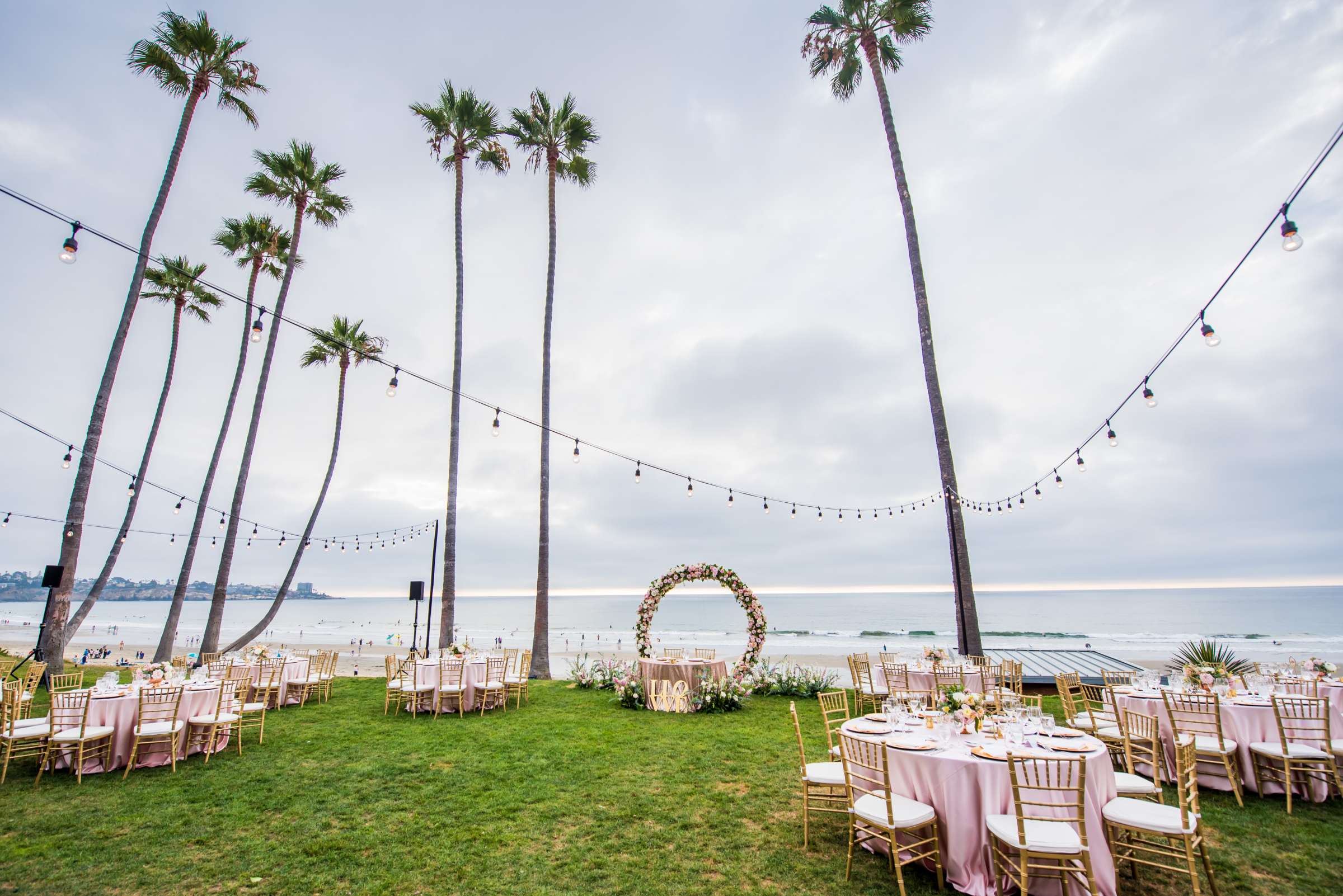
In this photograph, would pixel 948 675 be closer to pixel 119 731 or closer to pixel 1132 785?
pixel 1132 785

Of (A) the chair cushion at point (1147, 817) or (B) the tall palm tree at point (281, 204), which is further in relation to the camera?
(B) the tall palm tree at point (281, 204)

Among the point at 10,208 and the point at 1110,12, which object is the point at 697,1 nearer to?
the point at 1110,12

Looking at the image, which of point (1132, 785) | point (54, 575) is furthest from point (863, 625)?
point (54, 575)

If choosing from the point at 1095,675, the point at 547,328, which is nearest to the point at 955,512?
the point at 1095,675

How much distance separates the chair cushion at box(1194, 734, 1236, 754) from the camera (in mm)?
5055

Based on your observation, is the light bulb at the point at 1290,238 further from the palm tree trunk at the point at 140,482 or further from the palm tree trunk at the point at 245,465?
the palm tree trunk at the point at 140,482

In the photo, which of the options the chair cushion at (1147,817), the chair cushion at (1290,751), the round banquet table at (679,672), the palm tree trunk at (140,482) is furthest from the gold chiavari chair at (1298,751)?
the palm tree trunk at (140,482)

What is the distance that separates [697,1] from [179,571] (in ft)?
58.6

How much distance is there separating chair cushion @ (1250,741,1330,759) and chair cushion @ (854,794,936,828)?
3.96 m

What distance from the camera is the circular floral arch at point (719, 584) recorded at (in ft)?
35.0

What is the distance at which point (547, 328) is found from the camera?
14.4 metres

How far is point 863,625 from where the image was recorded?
4794 centimetres

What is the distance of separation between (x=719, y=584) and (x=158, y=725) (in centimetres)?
828

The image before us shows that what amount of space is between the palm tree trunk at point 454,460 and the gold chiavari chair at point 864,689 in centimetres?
860
